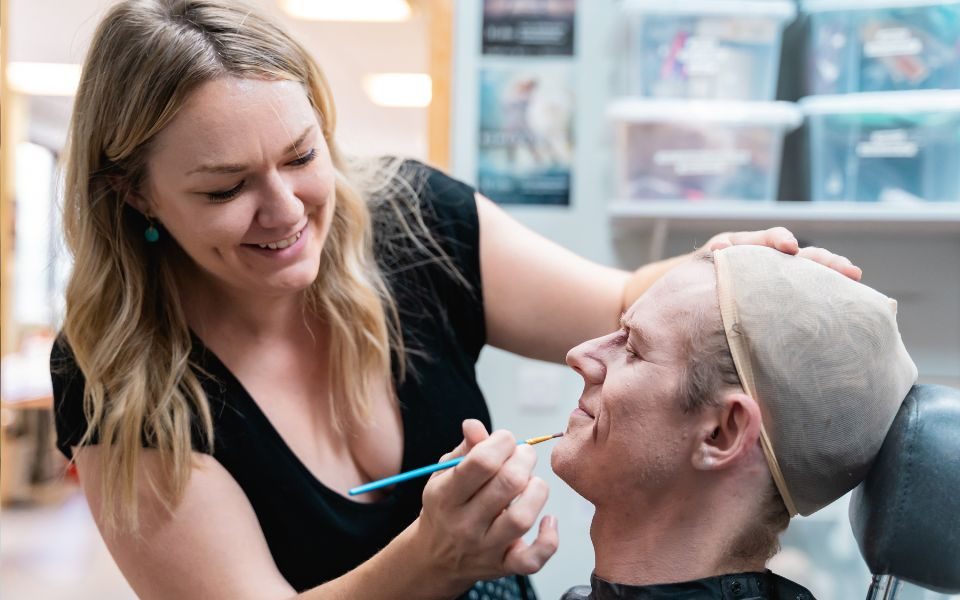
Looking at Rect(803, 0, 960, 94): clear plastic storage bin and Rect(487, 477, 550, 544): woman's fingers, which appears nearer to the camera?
Rect(487, 477, 550, 544): woman's fingers

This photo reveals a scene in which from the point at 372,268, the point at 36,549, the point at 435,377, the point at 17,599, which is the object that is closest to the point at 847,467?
the point at 435,377

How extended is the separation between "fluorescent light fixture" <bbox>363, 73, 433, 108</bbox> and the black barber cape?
473 centimetres

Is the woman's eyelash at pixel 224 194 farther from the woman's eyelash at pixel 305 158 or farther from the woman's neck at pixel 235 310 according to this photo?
the woman's neck at pixel 235 310

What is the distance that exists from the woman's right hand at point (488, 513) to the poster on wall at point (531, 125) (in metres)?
1.24

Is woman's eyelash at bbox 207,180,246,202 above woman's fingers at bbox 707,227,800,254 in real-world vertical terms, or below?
above

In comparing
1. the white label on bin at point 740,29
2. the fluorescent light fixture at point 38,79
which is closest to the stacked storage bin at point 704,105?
the white label on bin at point 740,29

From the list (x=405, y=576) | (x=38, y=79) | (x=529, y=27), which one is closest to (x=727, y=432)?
(x=405, y=576)

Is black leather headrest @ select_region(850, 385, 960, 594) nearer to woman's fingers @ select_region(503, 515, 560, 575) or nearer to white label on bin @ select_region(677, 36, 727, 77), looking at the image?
woman's fingers @ select_region(503, 515, 560, 575)

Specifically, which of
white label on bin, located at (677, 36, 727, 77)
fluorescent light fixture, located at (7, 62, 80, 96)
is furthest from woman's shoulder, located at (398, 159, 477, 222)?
fluorescent light fixture, located at (7, 62, 80, 96)

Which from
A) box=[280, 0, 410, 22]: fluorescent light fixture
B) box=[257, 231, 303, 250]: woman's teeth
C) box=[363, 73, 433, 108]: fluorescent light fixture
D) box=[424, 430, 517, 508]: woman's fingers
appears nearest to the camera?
box=[424, 430, 517, 508]: woman's fingers

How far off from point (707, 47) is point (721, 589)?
129 cm

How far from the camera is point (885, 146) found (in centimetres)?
180

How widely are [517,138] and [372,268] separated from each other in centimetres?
84

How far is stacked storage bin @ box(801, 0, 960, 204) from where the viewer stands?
1.75 metres
